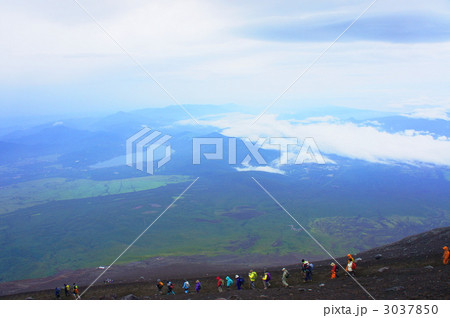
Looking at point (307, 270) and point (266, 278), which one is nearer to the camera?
point (266, 278)

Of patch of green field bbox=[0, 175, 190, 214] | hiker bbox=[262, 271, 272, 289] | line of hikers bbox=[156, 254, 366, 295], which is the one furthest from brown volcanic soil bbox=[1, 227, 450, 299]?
patch of green field bbox=[0, 175, 190, 214]

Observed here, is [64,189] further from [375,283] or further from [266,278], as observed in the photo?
[375,283]

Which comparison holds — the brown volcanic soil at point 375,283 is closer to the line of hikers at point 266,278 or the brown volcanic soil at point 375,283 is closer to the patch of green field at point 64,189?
the line of hikers at point 266,278

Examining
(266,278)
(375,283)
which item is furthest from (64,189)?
(375,283)

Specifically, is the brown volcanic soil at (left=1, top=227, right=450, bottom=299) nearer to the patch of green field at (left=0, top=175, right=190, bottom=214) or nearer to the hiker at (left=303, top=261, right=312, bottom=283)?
the hiker at (left=303, top=261, right=312, bottom=283)

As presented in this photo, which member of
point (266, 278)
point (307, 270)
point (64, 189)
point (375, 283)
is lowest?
point (64, 189)

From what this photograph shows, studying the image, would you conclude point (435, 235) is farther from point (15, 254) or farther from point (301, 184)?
point (301, 184)

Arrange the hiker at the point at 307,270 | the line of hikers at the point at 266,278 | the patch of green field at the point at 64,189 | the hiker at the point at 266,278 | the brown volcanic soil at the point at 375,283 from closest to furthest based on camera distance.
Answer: the brown volcanic soil at the point at 375,283 < the hiker at the point at 266,278 < the line of hikers at the point at 266,278 < the hiker at the point at 307,270 < the patch of green field at the point at 64,189

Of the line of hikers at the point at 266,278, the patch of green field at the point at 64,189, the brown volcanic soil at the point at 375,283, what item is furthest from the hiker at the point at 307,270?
the patch of green field at the point at 64,189
